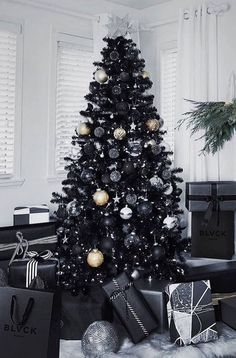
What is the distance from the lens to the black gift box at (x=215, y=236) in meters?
3.07

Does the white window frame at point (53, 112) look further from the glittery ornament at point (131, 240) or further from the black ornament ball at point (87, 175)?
the glittery ornament at point (131, 240)

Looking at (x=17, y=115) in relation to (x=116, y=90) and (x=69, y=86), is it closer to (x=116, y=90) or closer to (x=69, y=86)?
(x=69, y=86)

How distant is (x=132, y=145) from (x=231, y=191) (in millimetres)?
777

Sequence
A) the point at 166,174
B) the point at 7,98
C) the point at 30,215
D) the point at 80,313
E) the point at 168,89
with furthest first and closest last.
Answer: the point at 168,89 → the point at 7,98 → the point at 30,215 → the point at 166,174 → the point at 80,313

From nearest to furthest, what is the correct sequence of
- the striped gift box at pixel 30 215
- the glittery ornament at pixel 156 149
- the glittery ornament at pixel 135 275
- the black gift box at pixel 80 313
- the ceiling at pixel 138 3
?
1. the black gift box at pixel 80 313
2. the glittery ornament at pixel 135 275
3. the glittery ornament at pixel 156 149
4. the striped gift box at pixel 30 215
5. the ceiling at pixel 138 3

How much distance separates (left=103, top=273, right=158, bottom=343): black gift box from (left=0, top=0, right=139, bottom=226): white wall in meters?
1.43

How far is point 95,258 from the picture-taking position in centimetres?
282

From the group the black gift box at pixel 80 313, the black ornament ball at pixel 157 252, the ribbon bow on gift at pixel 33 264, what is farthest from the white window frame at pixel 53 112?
the black gift box at pixel 80 313

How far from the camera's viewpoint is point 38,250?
3080 millimetres

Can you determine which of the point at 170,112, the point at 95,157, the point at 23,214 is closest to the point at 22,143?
the point at 23,214

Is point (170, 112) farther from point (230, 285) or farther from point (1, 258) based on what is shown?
point (1, 258)

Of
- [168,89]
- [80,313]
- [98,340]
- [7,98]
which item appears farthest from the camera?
[168,89]

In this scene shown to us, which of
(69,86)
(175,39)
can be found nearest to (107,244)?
(69,86)

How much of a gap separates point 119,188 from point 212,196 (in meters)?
0.66
